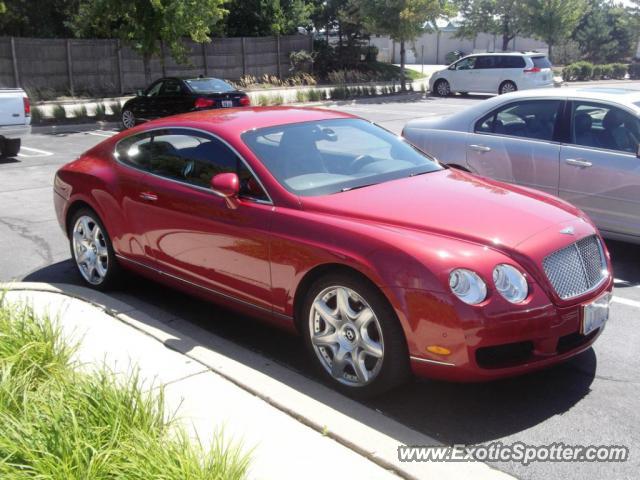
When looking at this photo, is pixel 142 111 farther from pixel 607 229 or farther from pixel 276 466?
pixel 276 466

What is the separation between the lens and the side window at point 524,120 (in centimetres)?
720

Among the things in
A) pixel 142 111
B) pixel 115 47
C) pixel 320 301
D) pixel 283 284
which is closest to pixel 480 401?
pixel 320 301

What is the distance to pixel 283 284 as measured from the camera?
14.8 feet

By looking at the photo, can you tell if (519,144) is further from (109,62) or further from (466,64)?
(109,62)

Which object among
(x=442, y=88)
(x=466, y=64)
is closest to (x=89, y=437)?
(x=466, y=64)

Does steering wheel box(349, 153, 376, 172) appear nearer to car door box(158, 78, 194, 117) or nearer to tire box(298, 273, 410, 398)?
tire box(298, 273, 410, 398)

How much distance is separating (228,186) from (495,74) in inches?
1000

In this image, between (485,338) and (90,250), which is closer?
(485,338)

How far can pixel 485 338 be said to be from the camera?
3.75 meters

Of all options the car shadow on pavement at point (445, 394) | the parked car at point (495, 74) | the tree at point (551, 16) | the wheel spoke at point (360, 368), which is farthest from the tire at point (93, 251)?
the tree at point (551, 16)

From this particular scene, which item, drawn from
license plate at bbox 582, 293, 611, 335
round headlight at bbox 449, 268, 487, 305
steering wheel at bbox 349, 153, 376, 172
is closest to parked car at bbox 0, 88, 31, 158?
steering wheel at bbox 349, 153, 376, 172

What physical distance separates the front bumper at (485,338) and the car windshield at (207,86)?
48.0ft

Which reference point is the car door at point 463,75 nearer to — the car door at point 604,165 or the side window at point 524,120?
the side window at point 524,120

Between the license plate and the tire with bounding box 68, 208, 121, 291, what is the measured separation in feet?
12.4
